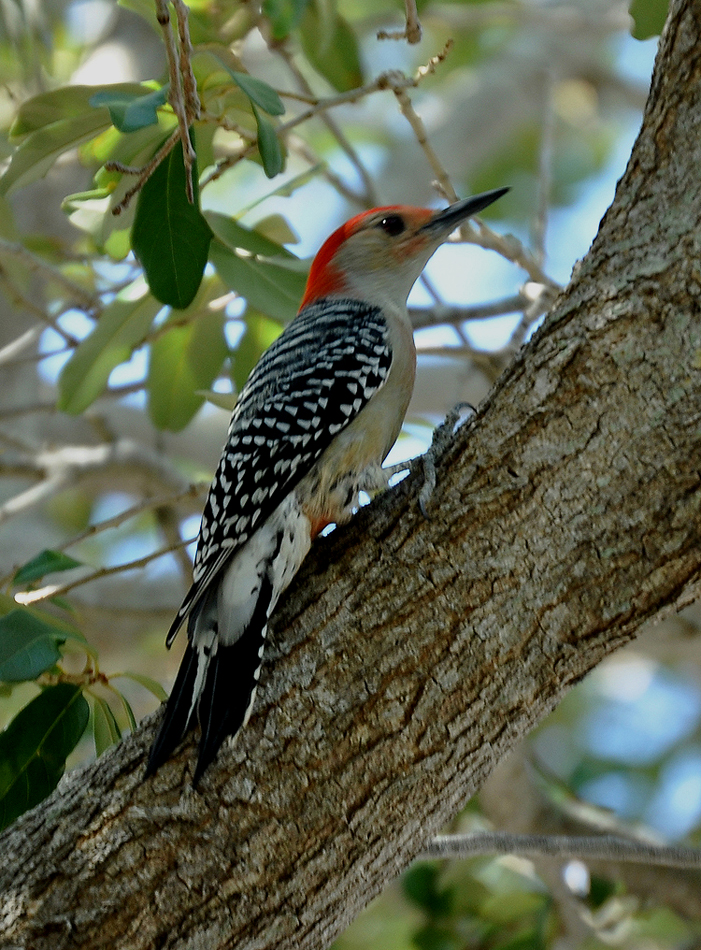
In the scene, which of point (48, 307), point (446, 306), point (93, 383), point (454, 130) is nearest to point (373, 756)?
point (93, 383)

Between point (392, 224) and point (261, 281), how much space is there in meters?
0.74

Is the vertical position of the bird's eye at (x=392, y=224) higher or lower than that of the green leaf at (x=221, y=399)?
higher

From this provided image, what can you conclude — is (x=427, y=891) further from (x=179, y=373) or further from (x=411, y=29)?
(x=411, y=29)

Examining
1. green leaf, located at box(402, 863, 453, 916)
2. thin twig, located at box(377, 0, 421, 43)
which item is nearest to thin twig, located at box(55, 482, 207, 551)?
thin twig, located at box(377, 0, 421, 43)

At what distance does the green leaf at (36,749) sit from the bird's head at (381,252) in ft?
5.81

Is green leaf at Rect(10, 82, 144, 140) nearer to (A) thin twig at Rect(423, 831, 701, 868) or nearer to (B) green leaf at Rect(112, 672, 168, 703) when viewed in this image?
(B) green leaf at Rect(112, 672, 168, 703)

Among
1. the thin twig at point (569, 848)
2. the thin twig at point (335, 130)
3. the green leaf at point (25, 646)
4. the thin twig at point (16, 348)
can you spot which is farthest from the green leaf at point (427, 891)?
the thin twig at point (335, 130)

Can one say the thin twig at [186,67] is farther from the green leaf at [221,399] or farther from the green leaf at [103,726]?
the green leaf at [103,726]

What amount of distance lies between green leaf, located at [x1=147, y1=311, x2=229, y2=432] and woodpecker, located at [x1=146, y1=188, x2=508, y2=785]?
1.97ft

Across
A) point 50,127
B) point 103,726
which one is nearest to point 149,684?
point 103,726

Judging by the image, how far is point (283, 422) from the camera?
3066mm

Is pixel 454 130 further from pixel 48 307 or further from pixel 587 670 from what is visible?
pixel 587 670

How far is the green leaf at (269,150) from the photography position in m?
2.70

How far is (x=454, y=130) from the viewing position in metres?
8.18
